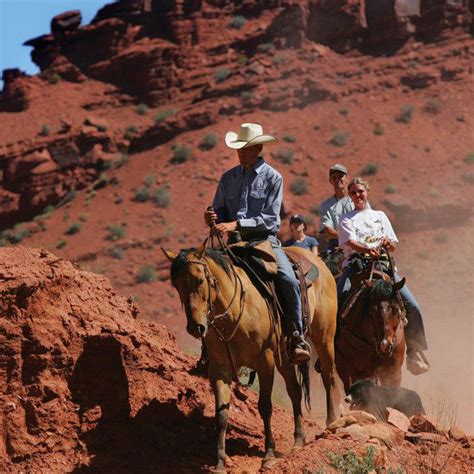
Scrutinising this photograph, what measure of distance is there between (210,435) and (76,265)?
261 cm

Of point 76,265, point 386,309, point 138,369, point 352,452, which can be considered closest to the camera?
point 352,452

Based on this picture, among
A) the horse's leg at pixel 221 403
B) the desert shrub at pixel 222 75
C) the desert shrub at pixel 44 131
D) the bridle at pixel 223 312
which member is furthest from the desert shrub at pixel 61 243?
the horse's leg at pixel 221 403

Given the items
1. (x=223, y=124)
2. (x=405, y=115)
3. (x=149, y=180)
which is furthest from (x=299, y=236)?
(x=223, y=124)

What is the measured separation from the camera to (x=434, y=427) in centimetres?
799

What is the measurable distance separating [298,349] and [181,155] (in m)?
35.8

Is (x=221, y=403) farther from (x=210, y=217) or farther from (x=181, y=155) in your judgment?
(x=181, y=155)

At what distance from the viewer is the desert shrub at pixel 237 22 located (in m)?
52.7

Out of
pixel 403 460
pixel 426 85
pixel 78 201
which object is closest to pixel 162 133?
pixel 78 201

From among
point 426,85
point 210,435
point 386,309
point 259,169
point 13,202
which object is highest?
point 259,169

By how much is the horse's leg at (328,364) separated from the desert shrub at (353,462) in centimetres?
271

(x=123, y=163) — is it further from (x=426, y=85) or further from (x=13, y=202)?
(x=426, y=85)

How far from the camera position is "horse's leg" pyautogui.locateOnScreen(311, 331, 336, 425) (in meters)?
9.69

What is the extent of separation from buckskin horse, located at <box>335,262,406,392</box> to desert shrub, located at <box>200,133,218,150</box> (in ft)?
111

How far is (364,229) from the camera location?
10062 mm
